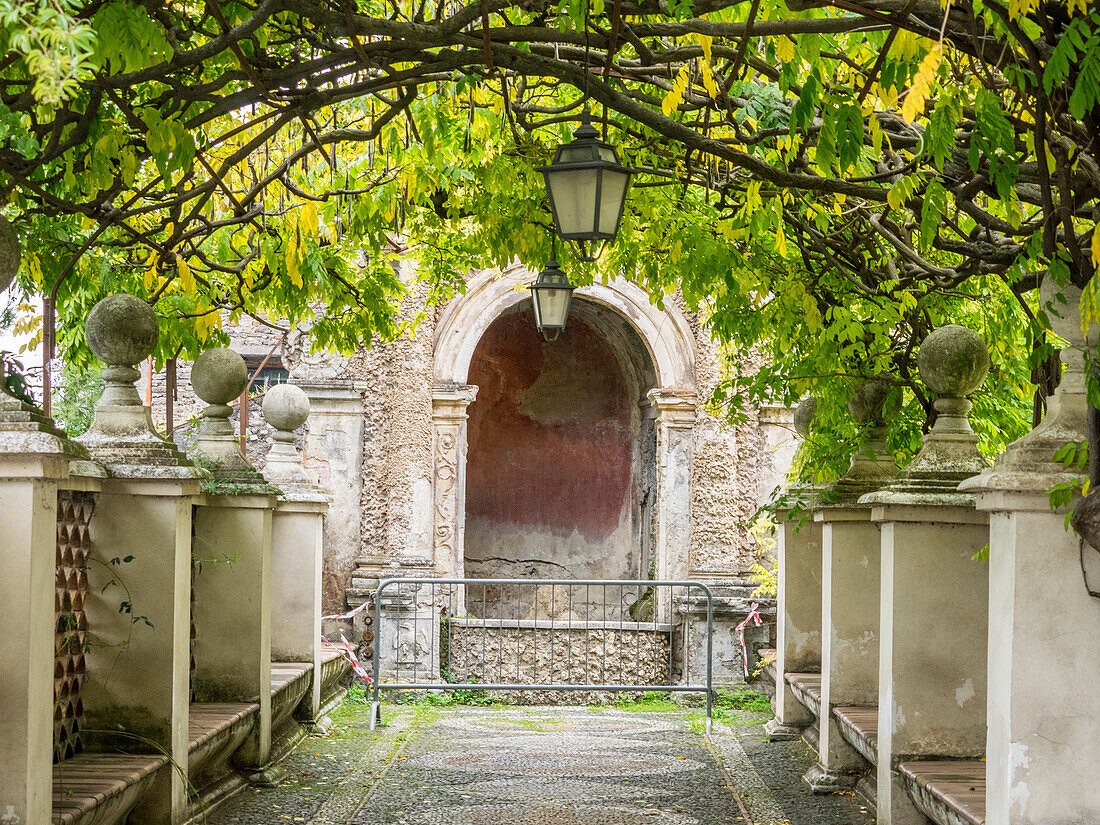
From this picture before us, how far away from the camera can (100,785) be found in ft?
15.4

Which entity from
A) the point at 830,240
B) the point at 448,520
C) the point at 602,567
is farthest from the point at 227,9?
the point at 602,567

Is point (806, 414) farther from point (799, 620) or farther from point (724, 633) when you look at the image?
point (724, 633)

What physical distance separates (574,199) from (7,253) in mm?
2328

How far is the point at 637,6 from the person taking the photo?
443cm

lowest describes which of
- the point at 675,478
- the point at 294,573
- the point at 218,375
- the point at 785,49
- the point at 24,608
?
the point at 294,573

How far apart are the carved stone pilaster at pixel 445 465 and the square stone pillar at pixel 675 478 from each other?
2105mm

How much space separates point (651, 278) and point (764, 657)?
5002 mm

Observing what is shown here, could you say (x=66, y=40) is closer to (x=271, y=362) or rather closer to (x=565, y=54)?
(x=565, y=54)

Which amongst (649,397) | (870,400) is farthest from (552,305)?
(649,397)

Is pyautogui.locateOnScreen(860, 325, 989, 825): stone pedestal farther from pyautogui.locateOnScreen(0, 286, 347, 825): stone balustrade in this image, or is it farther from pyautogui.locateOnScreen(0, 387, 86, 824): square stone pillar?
pyautogui.locateOnScreen(0, 387, 86, 824): square stone pillar

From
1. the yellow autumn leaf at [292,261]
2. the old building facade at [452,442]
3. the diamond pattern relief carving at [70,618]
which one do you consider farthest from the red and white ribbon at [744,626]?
the diamond pattern relief carving at [70,618]

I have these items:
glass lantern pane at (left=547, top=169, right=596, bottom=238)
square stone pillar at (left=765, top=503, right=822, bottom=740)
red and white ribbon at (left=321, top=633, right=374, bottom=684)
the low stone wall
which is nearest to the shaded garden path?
square stone pillar at (left=765, top=503, right=822, bottom=740)

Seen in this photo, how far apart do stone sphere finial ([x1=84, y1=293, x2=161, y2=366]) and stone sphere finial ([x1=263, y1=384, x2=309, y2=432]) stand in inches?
146

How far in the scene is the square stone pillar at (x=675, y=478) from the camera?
12.7m
